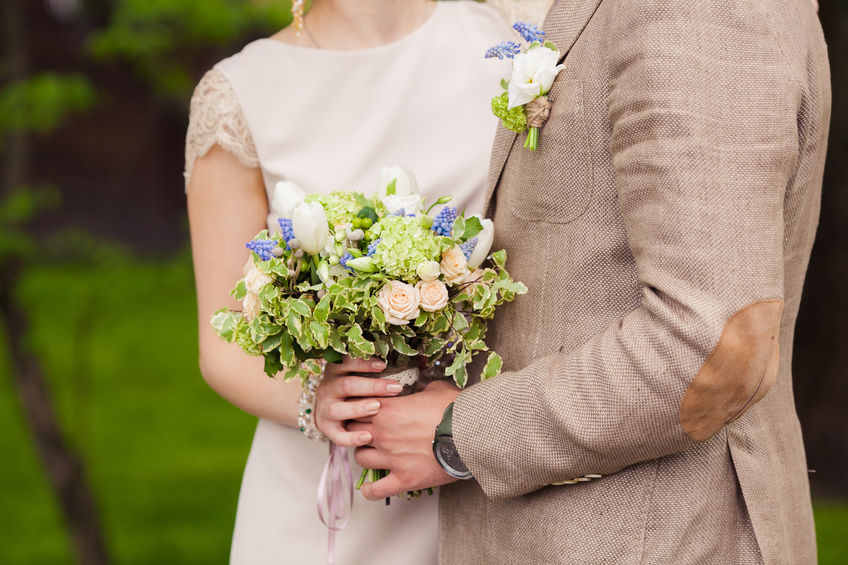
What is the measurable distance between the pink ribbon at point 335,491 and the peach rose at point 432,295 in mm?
585

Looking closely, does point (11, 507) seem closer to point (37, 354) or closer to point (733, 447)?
point (37, 354)

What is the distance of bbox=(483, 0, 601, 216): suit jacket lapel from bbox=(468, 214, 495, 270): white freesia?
0.12 meters

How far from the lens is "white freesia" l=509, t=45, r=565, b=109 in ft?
4.94

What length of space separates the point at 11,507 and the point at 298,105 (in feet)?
15.7

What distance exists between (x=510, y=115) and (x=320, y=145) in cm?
63

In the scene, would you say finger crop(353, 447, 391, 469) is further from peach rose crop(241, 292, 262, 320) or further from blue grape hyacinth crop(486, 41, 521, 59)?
blue grape hyacinth crop(486, 41, 521, 59)

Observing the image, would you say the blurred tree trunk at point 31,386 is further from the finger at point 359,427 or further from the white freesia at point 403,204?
the white freesia at point 403,204

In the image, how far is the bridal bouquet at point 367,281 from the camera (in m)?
1.52

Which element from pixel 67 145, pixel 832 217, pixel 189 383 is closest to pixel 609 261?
pixel 832 217

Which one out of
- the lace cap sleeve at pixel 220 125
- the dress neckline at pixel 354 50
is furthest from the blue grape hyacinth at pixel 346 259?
the dress neckline at pixel 354 50

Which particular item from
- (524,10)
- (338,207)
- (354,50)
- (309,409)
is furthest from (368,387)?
(524,10)

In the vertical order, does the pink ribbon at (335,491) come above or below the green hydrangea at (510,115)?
below

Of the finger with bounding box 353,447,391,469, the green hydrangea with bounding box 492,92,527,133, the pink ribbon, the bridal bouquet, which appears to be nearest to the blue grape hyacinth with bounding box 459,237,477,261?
the bridal bouquet

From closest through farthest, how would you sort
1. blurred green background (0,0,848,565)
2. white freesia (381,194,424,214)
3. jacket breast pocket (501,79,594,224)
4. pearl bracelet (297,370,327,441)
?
jacket breast pocket (501,79,594,224), white freesia (381,194,424,214), pearl bracelet (297,370,327,441), blurred green background (0,0,848,565)
